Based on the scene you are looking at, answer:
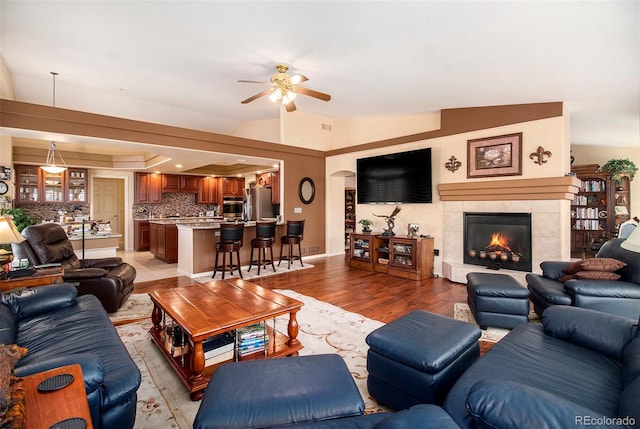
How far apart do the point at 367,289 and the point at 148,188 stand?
25.0 feet

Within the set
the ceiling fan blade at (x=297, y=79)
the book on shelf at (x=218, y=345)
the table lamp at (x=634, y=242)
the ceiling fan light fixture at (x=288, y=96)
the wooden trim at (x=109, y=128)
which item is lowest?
the book on shelf at (x=218, y=345)

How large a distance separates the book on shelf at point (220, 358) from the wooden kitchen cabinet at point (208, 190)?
27.7 feet

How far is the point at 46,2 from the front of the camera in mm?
2645

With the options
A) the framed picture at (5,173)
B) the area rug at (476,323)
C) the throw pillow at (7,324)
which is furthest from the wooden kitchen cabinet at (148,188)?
the area rug at (476,323)

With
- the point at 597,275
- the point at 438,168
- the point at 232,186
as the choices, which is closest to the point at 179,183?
the point at 232,186

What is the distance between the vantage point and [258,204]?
7492mm

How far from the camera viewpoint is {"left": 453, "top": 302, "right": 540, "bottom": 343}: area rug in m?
2.81

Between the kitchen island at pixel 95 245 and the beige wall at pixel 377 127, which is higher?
the beige wall at pixel 377 127

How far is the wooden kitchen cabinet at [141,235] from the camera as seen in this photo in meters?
8.38

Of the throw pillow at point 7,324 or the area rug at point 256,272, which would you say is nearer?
the throw pillow at point 7,324

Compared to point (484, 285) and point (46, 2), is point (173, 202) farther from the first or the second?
point (484, 285)

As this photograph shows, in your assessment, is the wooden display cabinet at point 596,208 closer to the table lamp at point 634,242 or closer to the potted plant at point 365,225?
the potted plant at point 365,225

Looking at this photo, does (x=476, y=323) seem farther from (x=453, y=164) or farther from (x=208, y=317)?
(x=453, y=164)

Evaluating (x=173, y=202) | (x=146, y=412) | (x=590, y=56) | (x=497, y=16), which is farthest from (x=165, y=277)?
(x=590, y=56)
